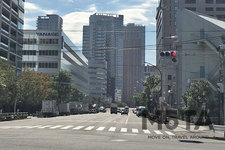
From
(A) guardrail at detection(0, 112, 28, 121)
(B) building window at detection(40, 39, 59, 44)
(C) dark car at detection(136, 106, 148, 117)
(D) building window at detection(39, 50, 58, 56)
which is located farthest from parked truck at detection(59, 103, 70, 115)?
(B) building window at detection(40, 39, 59, 44)

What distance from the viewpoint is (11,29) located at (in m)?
77.8

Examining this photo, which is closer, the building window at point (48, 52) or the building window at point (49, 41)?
the building window at point (48, 52)

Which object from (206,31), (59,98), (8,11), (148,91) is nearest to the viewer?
(206,31)

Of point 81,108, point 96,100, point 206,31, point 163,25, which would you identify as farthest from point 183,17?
point 96,100

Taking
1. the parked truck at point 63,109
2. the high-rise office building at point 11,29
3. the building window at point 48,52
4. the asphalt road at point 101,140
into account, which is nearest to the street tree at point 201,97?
the asphalt road at point 101,140

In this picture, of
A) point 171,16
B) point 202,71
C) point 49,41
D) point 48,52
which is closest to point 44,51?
point 48,52

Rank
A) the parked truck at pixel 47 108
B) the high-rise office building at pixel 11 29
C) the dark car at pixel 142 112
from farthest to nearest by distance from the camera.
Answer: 1. the high-rise office building at pixel 11 29
2. the dark car at pixel 142 112
3. the parked truck at pixel 47 108

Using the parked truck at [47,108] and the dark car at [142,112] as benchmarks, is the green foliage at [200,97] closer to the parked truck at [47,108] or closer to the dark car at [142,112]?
the dark car at [142,112]

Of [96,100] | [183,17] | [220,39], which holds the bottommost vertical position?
[96,100]

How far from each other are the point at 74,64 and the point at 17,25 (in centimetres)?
5149

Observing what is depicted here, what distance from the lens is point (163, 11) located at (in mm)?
116688

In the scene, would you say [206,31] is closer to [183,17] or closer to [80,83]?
[183,17]

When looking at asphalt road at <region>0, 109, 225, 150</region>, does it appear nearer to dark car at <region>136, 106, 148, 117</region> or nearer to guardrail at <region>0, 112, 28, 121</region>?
guardrail at <region>0, 112, 28, 121</region>

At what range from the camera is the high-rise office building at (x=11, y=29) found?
7162 centimetres
